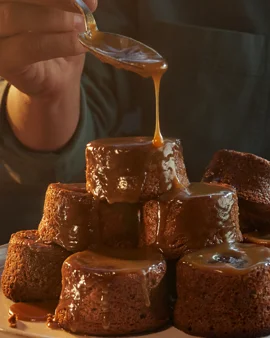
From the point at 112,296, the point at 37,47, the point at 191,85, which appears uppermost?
the point at 37,47

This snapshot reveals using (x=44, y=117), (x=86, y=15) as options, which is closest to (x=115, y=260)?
(x=86, y=15)

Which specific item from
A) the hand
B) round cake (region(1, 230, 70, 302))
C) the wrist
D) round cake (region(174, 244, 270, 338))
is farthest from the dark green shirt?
round cake (region(174, 244, 270, 338))

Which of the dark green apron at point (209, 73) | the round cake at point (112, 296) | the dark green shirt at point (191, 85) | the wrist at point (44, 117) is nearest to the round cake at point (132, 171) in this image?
the round cake at point (112, 296)

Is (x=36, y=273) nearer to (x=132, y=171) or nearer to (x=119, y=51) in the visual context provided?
(x=132, y=171)

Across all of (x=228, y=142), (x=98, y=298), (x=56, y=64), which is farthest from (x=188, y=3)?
(x=98, y=298)

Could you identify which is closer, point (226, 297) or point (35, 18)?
point (226, 297)

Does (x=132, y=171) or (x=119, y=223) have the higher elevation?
(x=132, y=171)

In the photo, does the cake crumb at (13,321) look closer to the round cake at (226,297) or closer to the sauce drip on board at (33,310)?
the sauce drip on board at (33,310)
